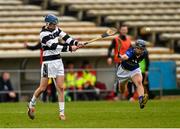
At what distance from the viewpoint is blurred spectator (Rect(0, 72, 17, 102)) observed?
2438 cm

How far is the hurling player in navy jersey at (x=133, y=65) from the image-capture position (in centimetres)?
1805

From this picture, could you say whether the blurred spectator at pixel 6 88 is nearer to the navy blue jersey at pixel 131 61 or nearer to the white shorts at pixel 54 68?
the navy blue jersey at pixel 131 61

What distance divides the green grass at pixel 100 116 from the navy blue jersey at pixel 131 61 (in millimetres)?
984

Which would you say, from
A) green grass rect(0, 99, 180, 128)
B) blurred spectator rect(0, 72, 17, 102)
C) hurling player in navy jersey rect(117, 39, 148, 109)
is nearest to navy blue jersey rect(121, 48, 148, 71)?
hurling player in navy jersey rect(117, 39, 148, 109)

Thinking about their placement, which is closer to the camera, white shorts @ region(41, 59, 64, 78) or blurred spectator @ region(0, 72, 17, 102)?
white shorts @ region(41, 59, 64, 78)

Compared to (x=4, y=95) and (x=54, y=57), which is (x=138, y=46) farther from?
(x=4, y=95)

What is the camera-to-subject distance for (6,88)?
24516 mm

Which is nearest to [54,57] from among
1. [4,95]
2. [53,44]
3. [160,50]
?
[53,44]

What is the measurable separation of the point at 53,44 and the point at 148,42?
600 inches

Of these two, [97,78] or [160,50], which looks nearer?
[97,78]

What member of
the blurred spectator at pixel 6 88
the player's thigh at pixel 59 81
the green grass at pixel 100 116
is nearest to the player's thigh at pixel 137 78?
the green grass at pixel 100 116

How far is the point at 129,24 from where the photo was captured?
30219 mm

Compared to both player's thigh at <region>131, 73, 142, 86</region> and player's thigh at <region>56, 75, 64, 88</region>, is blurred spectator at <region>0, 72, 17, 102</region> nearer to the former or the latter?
player's thigh at <region>131, 73, 142, 86</region>

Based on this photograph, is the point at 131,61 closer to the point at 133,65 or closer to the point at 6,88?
the point at 133,65
